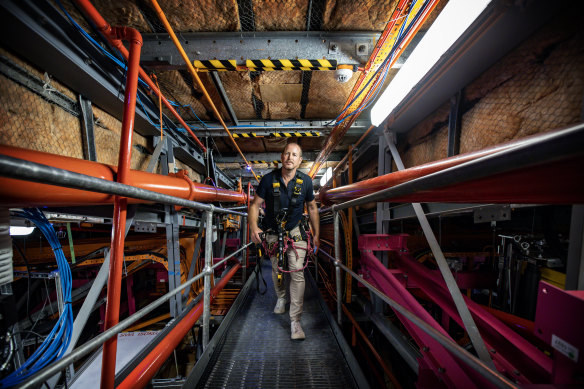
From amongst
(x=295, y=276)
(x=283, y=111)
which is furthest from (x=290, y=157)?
(x=283, y=111)

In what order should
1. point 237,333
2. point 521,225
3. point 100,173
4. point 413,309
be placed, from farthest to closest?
1. point 521,225
2. point 237,333
3. point 413,309
4. point 100,173

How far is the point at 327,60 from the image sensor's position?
2471mm

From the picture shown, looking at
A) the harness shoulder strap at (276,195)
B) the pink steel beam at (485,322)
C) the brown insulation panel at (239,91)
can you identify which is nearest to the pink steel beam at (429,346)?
the pink steel beam at (485,322)

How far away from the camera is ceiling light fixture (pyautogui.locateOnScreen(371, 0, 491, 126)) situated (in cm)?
153

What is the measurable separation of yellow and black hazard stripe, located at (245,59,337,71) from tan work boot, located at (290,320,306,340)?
304 centimetres

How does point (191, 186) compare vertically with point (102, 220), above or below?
above

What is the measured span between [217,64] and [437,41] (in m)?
2.35

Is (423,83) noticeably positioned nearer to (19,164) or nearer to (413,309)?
(413,309)

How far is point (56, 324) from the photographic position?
1753 mm

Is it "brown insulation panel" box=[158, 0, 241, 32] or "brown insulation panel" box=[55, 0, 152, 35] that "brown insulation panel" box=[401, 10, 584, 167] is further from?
"brown insulation panel" box=[55, 0, 152, 35]

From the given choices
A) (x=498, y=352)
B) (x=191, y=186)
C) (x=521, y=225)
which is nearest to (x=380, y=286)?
(x=498, y=352)

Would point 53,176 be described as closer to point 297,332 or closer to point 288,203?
point 288,203

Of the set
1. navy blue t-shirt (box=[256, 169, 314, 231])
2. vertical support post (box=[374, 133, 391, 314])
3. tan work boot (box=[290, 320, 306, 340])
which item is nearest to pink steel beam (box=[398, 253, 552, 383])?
vertical support post (box=[374, 133, 391, 314])

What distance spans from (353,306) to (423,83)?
4.03 metres
